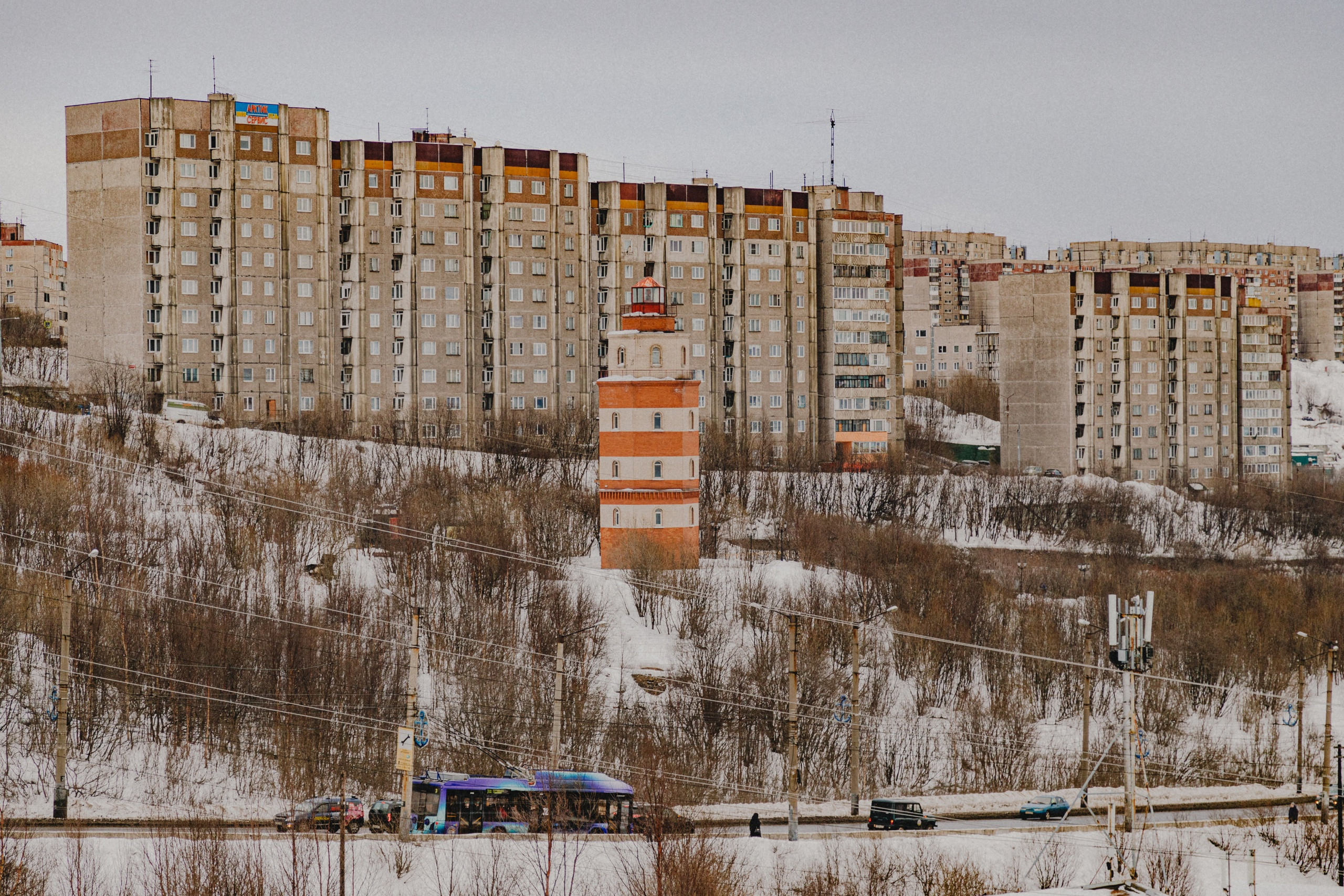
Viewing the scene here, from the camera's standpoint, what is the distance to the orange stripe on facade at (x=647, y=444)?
6181 centimetres

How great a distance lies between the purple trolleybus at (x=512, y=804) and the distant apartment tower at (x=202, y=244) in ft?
180

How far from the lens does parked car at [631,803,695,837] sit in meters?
32.7

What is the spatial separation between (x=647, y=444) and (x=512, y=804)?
25.9 metres

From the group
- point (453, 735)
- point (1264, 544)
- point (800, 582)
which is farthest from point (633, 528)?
point (1264, 544)

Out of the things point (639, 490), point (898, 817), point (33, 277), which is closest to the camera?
point (898, 817)

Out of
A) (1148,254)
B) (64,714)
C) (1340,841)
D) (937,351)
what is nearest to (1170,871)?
(1340,841)

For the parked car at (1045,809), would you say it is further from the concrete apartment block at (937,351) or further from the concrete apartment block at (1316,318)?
the concrete apartment block at (1316,318)

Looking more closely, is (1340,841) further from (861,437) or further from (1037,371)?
(1037,371)

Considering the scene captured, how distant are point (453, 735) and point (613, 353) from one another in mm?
18350

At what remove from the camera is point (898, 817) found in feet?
131

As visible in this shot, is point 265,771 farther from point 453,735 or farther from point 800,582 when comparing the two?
point 800,582

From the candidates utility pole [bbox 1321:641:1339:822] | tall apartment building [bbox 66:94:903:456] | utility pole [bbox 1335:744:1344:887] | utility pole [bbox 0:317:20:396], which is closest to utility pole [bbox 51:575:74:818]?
utility pole [bbox 1335:744:1344:887]

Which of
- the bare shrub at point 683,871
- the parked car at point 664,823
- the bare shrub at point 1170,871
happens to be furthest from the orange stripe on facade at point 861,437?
the bare shrub at point 683,871

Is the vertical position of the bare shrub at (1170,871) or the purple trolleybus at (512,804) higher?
the purple trolleybus at (512,804)
